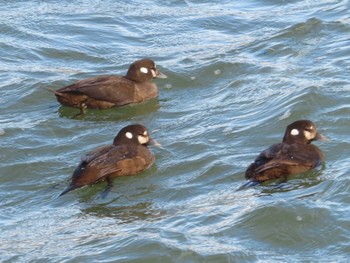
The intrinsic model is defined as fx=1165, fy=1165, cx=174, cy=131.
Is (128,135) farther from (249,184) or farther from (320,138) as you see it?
(320,138)

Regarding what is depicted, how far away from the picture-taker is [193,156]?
13.3m

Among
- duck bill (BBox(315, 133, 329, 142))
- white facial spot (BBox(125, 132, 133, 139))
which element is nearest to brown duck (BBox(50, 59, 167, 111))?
white facial spot (BBox(125, 132, 133, 139))

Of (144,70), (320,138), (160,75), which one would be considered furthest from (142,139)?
(160,75)

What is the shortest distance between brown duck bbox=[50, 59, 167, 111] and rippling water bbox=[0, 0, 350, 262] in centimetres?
14

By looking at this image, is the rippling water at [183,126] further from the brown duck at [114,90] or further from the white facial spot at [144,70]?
the white facial spot at [144,70]

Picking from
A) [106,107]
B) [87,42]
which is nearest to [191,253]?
[106,107]

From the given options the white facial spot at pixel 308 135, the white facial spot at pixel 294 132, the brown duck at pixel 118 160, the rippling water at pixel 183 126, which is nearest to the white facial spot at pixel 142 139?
the brown duck at pixel 118 160

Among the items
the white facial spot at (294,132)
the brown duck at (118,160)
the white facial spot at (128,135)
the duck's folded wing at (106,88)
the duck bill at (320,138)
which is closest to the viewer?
the brown duck at (118,160)

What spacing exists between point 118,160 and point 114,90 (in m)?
2.82

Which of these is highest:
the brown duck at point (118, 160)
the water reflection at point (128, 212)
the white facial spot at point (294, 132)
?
the white facial spot at point (294, 132)

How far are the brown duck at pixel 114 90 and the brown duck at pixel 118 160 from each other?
1.95 metres

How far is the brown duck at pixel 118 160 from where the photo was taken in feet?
40.5

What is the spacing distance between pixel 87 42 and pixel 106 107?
3.21 m

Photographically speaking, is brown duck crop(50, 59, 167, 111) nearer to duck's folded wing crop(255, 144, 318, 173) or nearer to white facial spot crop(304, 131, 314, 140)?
white facial spot crop(304, 131, 314, 140)
